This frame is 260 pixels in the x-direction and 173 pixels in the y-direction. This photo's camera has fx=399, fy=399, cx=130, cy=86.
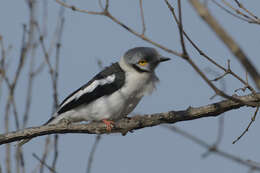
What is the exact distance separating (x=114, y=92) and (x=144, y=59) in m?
0.76

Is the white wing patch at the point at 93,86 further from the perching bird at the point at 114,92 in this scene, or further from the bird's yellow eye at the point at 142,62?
the bird's yellow eye at the point at 142,62

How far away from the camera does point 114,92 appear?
593 centimetres

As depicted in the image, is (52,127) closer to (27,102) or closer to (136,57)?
(27,102)

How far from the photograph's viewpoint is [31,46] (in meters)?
6.04

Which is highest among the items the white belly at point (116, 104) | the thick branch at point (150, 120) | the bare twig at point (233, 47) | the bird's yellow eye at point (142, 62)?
the bird's yellow eye at point (142, 62)

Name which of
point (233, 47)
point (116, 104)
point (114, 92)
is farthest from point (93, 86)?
point (233, 47)

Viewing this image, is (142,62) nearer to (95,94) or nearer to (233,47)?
(95,94)

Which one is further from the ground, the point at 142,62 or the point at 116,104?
the point at 142,62

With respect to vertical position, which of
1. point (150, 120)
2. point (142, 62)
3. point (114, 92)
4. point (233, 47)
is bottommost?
point (233, 47)

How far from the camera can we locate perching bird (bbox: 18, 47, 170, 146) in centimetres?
590

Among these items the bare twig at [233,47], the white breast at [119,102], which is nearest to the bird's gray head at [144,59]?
the white breast at [119,102]

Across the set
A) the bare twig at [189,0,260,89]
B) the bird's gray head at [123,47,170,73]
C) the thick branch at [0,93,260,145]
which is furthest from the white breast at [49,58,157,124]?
the bare twig at [189,0,260,89]

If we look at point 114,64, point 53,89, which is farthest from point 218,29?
point 114,64

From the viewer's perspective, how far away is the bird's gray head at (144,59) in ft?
20.5
